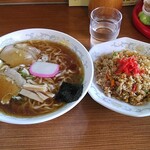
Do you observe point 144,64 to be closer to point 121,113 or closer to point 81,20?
point 121,113

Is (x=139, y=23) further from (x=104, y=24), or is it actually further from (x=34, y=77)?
(x=34, y=77)

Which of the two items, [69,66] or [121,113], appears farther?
[69,66]

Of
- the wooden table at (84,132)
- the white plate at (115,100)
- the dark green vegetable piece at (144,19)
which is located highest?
the dark green vegetable piece at (144,19)

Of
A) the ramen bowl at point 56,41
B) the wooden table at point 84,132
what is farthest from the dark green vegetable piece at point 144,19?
the wooden table at point 84,132

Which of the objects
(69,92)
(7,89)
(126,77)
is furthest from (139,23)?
(7,89)

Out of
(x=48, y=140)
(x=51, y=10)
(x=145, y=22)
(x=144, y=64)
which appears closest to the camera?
(x=48, y=140)

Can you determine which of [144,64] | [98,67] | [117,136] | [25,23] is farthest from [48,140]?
[25,23]

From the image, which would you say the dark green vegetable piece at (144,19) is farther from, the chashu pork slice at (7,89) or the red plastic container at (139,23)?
the chashu pork slice at (7,89)
